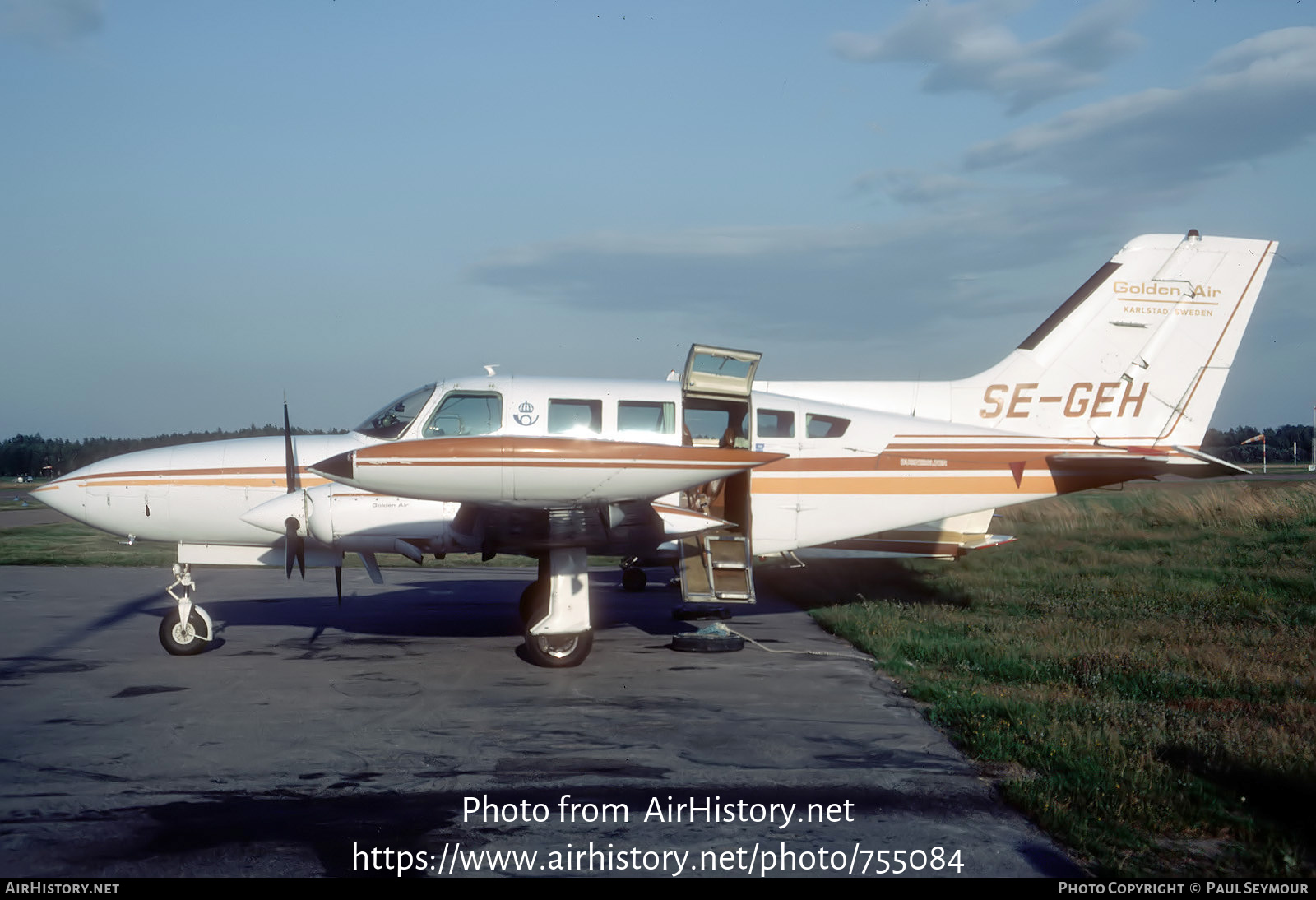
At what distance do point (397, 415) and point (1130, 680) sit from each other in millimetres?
8067

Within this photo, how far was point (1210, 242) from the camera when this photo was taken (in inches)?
556

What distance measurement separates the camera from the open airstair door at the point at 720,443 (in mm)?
11039

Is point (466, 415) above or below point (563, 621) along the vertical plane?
above

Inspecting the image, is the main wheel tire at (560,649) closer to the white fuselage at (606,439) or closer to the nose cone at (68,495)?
the white fuselage at (606,439)

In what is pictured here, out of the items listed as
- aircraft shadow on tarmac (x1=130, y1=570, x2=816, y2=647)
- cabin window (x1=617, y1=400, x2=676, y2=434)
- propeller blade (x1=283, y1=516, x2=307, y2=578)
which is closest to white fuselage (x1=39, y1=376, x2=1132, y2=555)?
cabin window (x1=617, y1=400, x2=676, y2=434)

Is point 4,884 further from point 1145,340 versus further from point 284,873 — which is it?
point 1145,340

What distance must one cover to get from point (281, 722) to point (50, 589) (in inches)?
443

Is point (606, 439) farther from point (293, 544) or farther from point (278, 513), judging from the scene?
point (278, 513)

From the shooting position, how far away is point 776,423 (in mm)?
11859

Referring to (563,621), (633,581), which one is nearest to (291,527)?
(563,621)

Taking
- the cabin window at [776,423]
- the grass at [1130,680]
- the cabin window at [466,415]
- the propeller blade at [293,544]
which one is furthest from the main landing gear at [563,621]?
the grass at [1130,680]

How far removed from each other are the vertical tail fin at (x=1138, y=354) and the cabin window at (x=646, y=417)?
16.8 ft

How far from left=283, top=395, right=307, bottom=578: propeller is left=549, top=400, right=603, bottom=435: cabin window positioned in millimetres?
2909

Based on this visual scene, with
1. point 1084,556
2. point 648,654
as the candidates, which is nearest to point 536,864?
point 648,654
